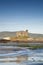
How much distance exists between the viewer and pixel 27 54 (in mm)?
4281

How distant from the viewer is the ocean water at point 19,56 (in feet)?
13.7

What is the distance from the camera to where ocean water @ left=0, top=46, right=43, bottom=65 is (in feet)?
13.7

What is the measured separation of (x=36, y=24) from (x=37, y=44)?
0.50 metres

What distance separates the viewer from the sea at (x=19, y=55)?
4164mm

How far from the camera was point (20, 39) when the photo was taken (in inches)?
169

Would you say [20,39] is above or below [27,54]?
above

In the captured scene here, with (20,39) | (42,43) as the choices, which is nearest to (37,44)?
(42,43)

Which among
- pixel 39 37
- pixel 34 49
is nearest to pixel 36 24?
pixel 39 37

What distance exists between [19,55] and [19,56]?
29 millimetres

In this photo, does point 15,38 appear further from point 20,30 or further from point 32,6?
point 32,6

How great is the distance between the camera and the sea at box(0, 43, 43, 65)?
416 cm

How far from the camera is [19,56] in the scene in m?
4.24

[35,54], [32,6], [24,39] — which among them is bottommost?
[35,54]

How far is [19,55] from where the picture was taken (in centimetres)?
426
